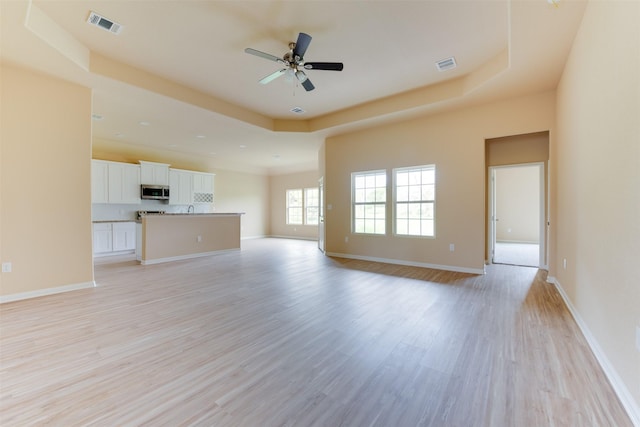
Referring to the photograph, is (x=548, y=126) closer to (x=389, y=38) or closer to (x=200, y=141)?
(x=389, y=38)

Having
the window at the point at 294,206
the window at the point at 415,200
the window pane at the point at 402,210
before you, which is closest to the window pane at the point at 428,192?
the window at the point at 415,200

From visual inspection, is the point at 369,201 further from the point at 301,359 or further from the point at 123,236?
the point at 123,236

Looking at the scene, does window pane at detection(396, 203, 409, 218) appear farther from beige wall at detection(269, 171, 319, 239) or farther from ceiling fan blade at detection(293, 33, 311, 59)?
beige wall at detection(269, 171, 319, 239)

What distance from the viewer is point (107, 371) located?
6.07ft

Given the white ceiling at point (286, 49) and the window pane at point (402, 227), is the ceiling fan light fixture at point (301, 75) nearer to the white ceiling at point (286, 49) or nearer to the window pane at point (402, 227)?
the white ceiling at point (286, 49)

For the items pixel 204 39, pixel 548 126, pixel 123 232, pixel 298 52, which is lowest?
pixel 123 232

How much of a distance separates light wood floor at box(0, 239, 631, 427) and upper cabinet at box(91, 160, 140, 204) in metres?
3.99

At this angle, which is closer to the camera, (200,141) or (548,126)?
(548,126)

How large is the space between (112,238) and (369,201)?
6.56 m

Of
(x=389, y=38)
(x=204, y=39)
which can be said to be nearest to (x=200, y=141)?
(x=204, y=39)

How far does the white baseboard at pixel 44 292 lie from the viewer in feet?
10.7

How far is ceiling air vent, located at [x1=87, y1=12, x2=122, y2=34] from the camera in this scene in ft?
9.16

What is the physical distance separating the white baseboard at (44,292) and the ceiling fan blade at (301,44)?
433cm

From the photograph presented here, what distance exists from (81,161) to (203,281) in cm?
245
